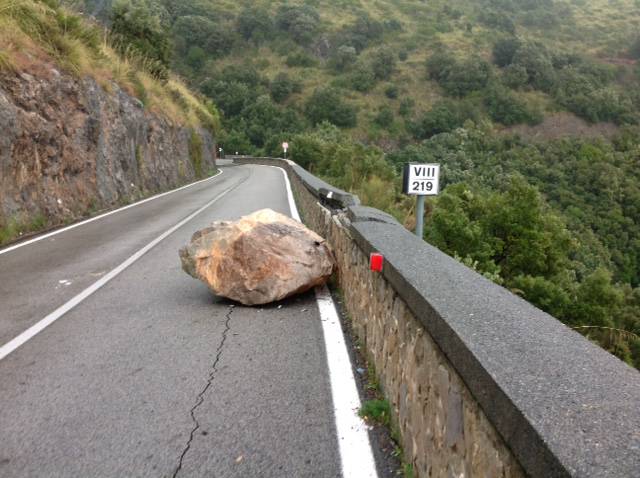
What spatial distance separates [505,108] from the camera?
100m

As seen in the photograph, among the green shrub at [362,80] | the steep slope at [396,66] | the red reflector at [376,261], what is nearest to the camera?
the red reflector at [376,261]

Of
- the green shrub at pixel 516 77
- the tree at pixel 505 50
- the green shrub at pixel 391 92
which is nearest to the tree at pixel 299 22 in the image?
the green shrub at pixel 391 92

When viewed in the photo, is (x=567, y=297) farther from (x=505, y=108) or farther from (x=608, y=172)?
(x=505, y=108)

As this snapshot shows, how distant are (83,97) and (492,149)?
7973 centimetres

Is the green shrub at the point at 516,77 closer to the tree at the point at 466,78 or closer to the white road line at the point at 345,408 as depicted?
the tree at the point at 466,78

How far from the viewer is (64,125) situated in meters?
14.3

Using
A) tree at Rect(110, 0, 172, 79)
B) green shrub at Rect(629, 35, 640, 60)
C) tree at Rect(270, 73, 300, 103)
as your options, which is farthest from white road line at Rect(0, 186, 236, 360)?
green shrub at Rect(629, 35, 640, 60)

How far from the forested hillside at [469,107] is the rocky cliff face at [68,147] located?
7723mm

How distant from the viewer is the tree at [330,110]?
3831 inches

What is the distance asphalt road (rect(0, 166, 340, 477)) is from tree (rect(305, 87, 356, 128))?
304 ft

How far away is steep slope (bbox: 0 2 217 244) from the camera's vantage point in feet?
38.9

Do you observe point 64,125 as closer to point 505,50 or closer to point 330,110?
point 330,110

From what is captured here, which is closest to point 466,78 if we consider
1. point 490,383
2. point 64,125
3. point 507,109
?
point 507,109

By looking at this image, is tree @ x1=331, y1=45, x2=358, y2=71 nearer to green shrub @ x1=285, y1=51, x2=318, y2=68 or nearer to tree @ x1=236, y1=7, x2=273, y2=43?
green shrub @ x1=285, y1=51, x2=318, y2=68
